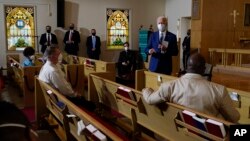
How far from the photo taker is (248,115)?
108 inches

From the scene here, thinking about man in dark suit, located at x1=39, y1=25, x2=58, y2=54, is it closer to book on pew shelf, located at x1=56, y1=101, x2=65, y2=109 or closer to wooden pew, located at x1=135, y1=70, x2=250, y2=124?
wooden pew, located at x1=135, y1=70, x2=250, y2=124

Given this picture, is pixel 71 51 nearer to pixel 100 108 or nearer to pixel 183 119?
pixel 100 108

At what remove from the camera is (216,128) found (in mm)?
1964

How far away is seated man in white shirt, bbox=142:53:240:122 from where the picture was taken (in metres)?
2.18

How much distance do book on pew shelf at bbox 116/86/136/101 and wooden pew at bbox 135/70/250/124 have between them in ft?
2.21

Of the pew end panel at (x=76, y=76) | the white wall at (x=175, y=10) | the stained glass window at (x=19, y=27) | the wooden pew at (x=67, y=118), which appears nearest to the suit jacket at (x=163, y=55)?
the wooden pew at (x=67, y=118)

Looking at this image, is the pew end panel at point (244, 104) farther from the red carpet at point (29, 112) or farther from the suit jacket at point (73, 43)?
the suit jacket at point (73, 43)

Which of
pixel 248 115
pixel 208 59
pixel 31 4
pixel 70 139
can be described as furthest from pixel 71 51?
pixel 248 115

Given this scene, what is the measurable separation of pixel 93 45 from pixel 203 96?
29.1ft

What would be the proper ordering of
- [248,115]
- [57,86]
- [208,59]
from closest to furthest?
1. [248,115]
2. [57,86]
3. [208,59]

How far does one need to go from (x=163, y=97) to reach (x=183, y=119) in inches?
9.0

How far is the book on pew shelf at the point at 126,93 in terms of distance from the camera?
10.1ft

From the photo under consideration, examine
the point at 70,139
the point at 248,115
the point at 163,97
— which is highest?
the point at 163,97

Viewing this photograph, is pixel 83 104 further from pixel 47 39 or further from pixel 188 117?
pixel 47 39
